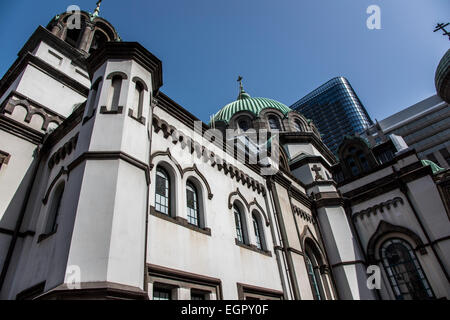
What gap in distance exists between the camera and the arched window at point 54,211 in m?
8.86

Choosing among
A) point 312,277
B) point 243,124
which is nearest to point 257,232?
point 312,277

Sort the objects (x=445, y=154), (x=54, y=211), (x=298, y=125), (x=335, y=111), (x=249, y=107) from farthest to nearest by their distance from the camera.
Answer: (x=335, y=111), (x=445, y=154), (x=249, y=107), (x=298, y=125), (x=54, y=211)

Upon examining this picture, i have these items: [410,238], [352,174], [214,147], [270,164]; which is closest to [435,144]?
[352,174]

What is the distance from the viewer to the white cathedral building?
6504 millimetres

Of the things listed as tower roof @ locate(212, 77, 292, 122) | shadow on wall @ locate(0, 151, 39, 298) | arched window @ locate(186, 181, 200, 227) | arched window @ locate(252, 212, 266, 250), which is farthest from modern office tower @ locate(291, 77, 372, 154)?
shadow on wall @ locate(0, 151, 39, 298)

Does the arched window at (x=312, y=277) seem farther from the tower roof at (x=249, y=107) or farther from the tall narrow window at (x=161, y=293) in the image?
the tower roof at (x=249, y=107)

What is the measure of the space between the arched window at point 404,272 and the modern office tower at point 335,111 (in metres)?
84.6

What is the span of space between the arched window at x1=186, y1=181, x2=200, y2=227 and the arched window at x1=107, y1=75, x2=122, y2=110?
3784mm

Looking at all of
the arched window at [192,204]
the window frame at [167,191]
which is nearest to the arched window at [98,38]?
the window frame at [167,191]

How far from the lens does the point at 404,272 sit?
16484 mm

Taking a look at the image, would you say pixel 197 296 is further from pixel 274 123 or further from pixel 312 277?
pixel 274 123

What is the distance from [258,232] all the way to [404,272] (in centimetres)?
1014
